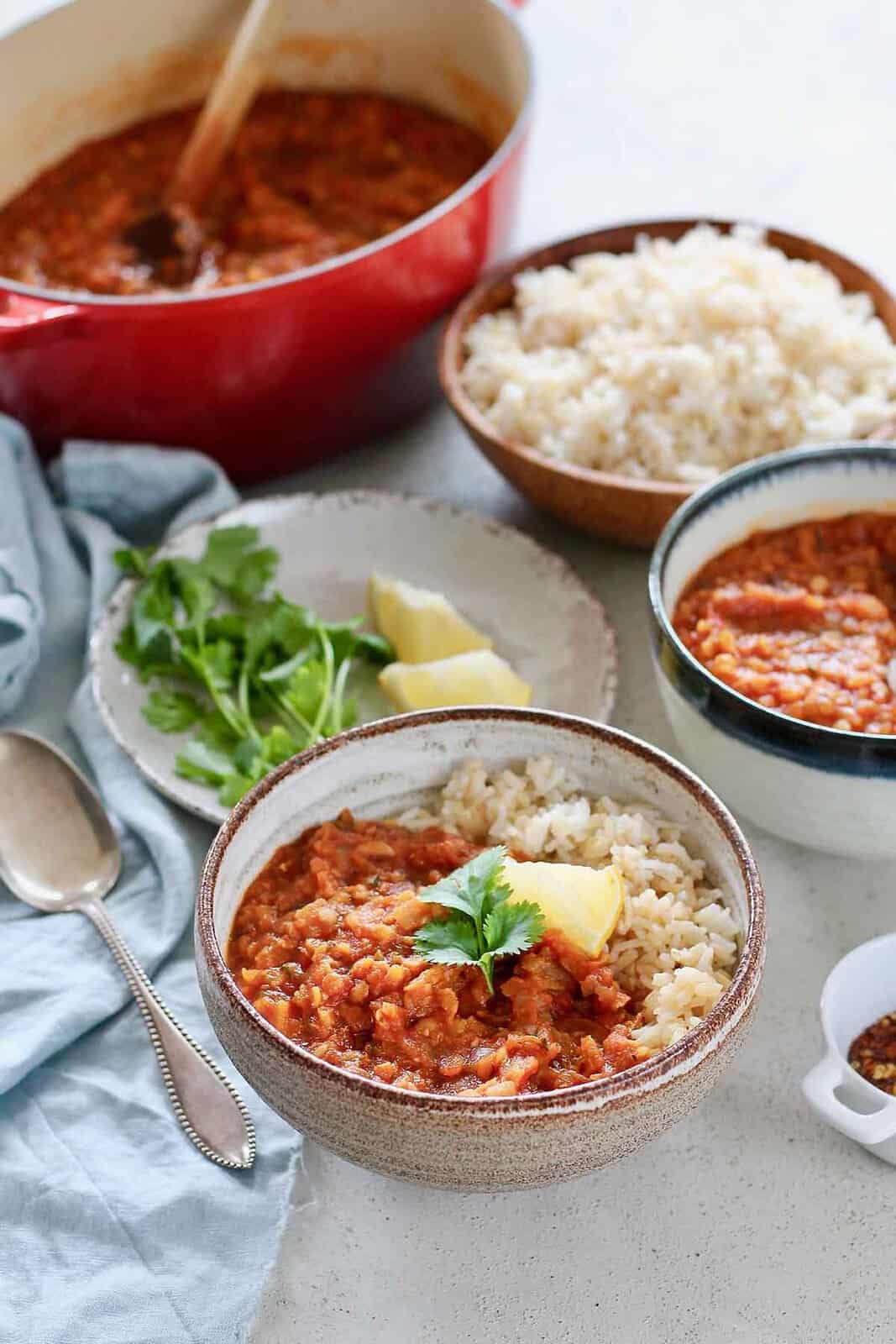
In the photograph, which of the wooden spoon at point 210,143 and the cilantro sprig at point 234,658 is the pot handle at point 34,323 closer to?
the cilantro sprig at point 234,658

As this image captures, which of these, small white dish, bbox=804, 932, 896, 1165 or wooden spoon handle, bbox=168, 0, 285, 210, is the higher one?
wooden spoon handle, bbox=168, 0, 285, 210

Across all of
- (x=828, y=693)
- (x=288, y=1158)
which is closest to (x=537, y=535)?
(x=828, y=693)

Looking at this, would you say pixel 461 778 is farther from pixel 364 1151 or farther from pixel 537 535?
pixel 537 535

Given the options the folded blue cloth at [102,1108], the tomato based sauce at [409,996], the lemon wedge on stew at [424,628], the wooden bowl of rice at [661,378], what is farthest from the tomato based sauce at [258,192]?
the tomato based sauce at [409,996]

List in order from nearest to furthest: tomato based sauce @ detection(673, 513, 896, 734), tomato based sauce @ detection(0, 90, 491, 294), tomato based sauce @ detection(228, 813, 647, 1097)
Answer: tomato based sauce @ detection(228, 813, 647, 1097) → tomato based sauce @ detection(673, 513, 896, 734) → tomato based sauce @ detection(0, 90, 491, 294)

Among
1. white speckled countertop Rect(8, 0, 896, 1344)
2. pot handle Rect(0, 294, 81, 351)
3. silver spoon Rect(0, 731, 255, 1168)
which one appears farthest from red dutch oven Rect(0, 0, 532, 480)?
silver spoon Rect(0, 731, 255, 1168)

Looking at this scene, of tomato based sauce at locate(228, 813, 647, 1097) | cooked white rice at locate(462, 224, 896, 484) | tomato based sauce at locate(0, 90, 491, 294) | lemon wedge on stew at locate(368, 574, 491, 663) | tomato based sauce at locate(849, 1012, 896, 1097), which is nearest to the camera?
tomato based sauce at locate(228, 813, 647, 1097)

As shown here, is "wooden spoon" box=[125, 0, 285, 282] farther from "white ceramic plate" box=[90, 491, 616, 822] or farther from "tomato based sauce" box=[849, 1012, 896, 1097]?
"tomato based sauce" box=[849, 1012, 896, 1097]
